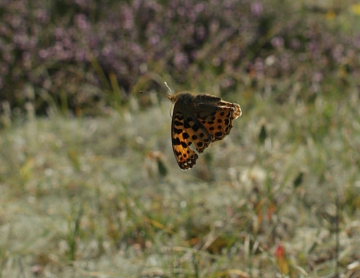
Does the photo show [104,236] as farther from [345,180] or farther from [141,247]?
[345,180]

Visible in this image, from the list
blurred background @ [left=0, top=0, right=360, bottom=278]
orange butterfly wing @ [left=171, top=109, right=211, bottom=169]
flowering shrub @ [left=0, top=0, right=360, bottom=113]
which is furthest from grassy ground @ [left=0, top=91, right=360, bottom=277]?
orange butterfly wing @ [left=171, top=109, right=211, bottom=169]

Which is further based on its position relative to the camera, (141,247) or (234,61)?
(234,61)

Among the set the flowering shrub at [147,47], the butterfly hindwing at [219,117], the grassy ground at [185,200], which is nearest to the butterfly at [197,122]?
the butterfly hindwing at [219,117]

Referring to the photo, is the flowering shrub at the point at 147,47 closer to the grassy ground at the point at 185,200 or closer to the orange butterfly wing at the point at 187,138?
the grassy ground at the point at 185,200

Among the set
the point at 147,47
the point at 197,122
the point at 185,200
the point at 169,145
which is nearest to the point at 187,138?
the point at 197,122

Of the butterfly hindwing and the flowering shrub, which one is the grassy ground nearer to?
the flowering shrub

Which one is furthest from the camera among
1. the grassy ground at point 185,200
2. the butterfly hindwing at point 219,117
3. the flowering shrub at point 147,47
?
the flowering shrub at point 147,47

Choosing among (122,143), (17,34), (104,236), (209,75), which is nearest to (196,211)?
(104,236)
